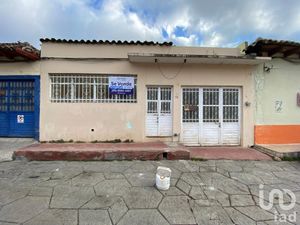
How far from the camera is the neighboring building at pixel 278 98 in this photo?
846 cm

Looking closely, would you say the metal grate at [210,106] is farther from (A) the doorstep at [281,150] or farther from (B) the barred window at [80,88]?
(B) the barred window at [80,88]

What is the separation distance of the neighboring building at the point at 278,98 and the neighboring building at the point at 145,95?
0.40 metres

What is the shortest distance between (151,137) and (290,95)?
5.87m

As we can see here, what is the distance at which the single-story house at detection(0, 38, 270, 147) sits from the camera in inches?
310

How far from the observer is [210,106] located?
329 inches

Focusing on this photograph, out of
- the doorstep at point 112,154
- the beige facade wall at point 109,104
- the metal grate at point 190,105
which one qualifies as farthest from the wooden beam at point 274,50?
the doorstep at point 112,154

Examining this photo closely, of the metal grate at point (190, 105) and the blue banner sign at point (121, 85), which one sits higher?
the blue banner sign at point (121, 85)

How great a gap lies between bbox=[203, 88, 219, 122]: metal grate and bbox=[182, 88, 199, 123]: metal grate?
1.04 feet

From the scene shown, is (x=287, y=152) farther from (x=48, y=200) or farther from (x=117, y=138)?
(x=48, y=200)

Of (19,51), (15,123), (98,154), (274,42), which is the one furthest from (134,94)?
(274,42)

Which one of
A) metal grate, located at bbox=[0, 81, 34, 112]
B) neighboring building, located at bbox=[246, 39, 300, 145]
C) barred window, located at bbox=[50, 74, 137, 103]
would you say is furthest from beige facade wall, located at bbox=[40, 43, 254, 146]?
neighboring building, located at bbox=[246, 39, 300, 145]

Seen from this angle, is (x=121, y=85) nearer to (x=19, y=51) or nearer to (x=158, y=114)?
(x=158, y=114)

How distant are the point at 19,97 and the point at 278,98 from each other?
398 inches

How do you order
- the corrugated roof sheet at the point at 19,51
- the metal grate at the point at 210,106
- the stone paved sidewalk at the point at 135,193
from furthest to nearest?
the metal grate at the point at 210,106
the corrugated roof sheet at the point at 19,51
the stone paved sidewalk at the point at 135,193
